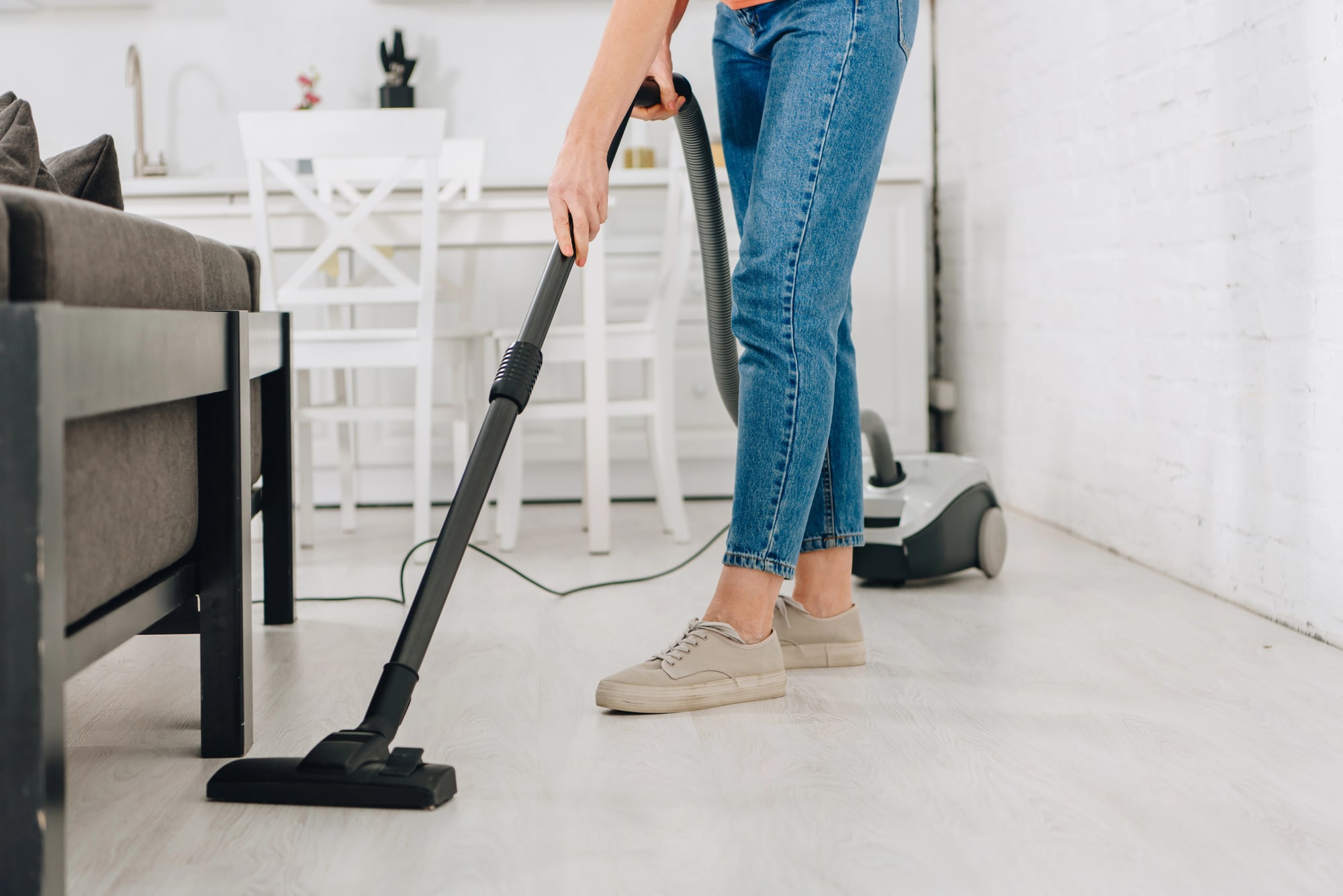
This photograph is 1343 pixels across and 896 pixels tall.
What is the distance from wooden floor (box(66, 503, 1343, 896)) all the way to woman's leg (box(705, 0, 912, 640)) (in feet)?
0.66

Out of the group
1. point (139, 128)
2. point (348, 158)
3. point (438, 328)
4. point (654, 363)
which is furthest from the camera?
point (139, 128)

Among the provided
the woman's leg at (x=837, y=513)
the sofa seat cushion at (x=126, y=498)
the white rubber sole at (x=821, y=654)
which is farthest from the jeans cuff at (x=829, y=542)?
the sofa seat cushion at (x=126, y=498)

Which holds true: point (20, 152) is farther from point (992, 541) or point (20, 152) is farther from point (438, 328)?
point (438, 328)

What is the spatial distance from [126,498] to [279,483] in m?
0.74

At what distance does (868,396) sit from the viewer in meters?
3.16

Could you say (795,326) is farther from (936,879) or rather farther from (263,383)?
(263,383)

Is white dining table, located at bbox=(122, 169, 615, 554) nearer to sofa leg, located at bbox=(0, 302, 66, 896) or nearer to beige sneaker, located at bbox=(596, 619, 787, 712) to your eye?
beige sneaker, located at bbox=(596, 619, 787, 712)

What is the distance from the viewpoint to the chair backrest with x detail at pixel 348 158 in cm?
213

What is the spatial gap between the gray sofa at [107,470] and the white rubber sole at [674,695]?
36 cm

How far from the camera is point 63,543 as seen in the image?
0.67 meters

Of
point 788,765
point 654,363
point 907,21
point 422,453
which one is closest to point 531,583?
point 422,453

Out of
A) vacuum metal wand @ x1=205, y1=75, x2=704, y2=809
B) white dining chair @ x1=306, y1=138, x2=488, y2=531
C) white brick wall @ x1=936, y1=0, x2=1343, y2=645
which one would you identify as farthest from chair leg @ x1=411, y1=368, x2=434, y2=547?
white brick wall @ x1=936, y1=0, x2=1343, y2=645

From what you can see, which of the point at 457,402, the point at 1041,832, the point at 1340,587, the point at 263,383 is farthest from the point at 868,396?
the point at 1041,832

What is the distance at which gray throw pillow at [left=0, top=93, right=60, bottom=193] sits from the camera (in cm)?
94
